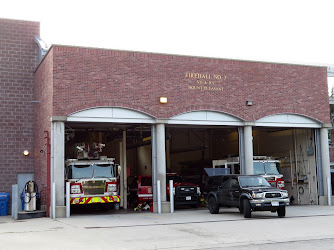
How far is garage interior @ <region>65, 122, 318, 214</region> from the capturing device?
2659 cm

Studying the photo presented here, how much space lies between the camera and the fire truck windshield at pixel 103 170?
22.1m

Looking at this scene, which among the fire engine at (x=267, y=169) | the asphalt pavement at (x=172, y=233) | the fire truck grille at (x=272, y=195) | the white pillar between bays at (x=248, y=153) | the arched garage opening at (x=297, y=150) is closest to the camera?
the asphalt pavement at (x=172, y=233)

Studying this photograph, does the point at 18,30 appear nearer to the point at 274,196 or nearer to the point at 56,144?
the point at 56,144

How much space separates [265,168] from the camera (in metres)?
25.4

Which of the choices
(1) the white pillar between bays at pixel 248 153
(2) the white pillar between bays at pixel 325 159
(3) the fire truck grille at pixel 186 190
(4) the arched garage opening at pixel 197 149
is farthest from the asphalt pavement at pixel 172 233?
(4) the arched garage opening at pixel 197 149

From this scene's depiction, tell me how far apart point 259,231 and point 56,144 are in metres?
10.2

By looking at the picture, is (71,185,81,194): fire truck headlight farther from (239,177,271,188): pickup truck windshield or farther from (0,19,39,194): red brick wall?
(239,177,271,188): pickup truck windshield

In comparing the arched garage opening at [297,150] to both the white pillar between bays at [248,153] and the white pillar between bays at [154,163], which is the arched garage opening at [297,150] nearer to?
the white pillar between bays at [248,153]

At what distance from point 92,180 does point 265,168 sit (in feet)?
31.4

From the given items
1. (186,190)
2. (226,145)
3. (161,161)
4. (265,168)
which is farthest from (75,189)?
(226,145)

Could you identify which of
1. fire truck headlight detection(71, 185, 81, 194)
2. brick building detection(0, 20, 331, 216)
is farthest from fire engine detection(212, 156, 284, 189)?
fire truck headlight detection(71, 185, 81, 194)

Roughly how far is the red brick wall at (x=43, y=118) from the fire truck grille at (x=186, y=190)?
271 inches

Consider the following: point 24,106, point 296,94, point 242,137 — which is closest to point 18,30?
point 24,106

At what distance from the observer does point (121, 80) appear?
22094mm
